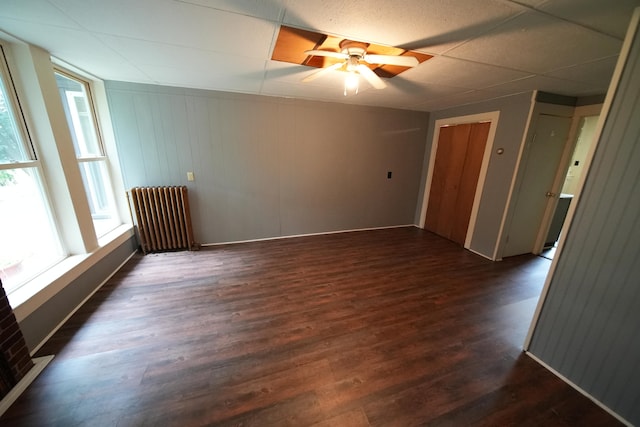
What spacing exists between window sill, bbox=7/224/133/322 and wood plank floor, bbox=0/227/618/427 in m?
0.32

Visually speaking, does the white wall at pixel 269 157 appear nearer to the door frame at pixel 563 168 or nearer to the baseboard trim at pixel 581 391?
the door frame at pixel 563 168

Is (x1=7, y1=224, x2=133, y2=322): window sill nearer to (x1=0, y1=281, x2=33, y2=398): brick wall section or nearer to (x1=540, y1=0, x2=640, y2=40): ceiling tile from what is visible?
(x1=0, y1=281, x2=33, y2=398): brick wall section

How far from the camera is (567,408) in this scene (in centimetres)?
139

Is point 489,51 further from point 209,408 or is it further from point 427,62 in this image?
point 209,408

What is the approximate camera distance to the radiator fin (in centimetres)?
302

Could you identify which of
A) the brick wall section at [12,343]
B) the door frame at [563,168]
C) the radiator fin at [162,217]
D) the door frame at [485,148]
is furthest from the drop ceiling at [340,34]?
the brick wall section at [12,343]

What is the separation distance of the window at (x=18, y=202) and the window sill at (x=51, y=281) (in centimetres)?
8

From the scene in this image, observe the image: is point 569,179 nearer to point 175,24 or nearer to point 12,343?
point 175,24

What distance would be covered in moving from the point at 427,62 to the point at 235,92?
8.45 feet

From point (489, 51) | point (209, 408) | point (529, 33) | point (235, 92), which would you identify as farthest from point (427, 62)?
point (209, 408)

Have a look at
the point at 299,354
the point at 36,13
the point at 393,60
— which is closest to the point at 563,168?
the point at 393,60

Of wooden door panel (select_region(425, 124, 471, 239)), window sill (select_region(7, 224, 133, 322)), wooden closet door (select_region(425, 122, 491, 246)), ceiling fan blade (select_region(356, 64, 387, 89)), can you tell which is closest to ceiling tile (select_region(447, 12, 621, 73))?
ceiling fan blade (select_region(356, 64, 387, 89))

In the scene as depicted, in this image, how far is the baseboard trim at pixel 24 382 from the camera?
1.30 metres

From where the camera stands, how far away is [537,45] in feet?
5.11
